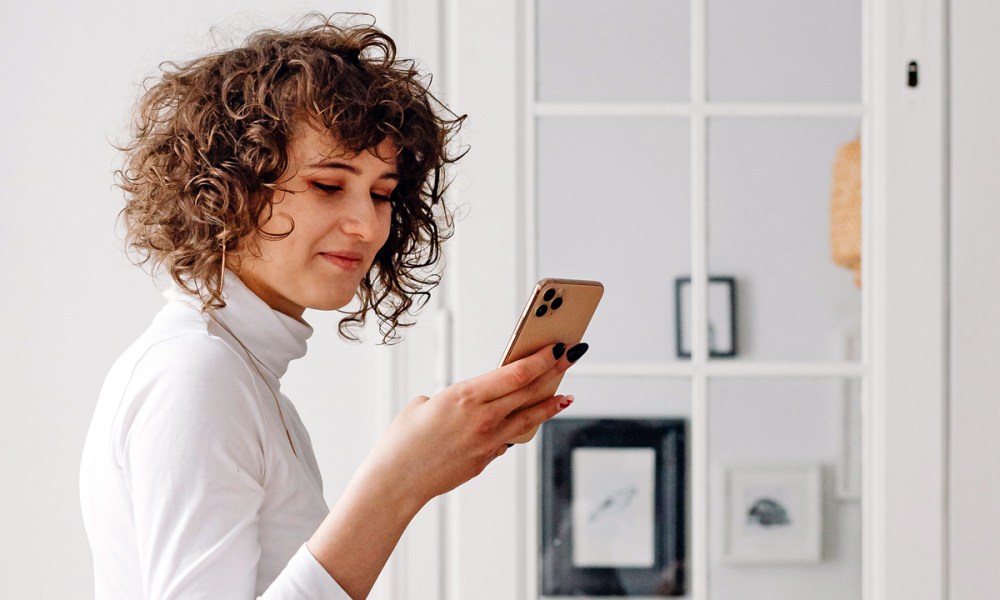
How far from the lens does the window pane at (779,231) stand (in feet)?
5.53

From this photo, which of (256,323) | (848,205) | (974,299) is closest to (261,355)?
(256,323)

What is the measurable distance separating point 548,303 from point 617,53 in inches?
38.8

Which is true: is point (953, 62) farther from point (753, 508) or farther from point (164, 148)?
point (164, 148)

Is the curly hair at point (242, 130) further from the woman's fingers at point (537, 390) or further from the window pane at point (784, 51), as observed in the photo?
the window pane at point (784, 51)

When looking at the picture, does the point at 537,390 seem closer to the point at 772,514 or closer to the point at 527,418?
the point at 527,418

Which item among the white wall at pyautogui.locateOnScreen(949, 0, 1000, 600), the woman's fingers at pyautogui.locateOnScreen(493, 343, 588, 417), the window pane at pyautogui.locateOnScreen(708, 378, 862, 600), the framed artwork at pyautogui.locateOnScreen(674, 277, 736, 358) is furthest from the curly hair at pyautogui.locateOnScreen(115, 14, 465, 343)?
the white wall at pyautogui.locateOnScreen(949, 0, 1000, 600)

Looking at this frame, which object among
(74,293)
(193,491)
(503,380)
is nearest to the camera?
(193,491)

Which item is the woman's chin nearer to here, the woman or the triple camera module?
the woman

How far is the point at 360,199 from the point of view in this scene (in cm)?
85

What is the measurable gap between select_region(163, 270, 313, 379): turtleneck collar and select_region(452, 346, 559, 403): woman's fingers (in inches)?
7.5

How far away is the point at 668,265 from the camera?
1688mm

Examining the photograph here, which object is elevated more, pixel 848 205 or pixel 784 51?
pixel 784 51

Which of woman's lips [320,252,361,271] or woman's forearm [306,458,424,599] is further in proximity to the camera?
woman's lips [320,252,361,271]

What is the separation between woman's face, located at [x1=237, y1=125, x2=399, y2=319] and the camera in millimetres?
829
